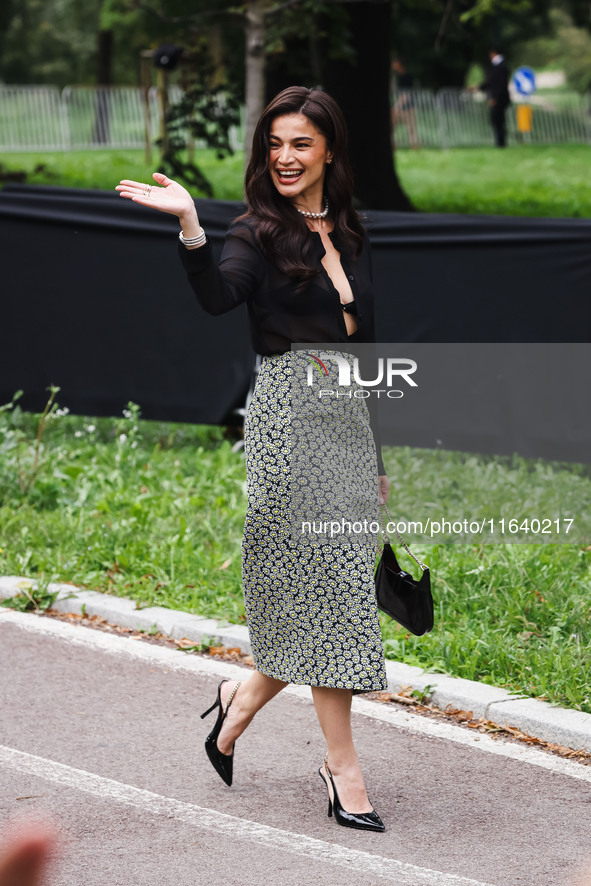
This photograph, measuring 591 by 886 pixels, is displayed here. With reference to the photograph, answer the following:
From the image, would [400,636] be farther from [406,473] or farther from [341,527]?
[406,473]

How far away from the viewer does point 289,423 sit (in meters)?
3.81

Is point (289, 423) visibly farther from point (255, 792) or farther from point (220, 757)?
point (255, 792)

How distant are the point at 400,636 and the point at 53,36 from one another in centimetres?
5919

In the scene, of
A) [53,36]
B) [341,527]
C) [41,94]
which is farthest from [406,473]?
[53,36]

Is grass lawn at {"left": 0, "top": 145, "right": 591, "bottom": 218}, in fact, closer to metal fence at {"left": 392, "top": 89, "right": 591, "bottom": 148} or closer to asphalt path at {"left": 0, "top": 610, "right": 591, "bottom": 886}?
metal fence at {"left": 392, "top": 89, "right": 591, "bottom": 148}

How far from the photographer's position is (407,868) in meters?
3.60

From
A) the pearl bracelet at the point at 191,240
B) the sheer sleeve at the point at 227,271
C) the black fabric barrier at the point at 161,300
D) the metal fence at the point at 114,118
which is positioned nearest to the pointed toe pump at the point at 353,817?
the sheer sleeve at the point at 227,271

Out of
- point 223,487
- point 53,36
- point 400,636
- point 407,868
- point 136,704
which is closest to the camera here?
point 407,868

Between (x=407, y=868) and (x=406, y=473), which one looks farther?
(x=406, y=473)

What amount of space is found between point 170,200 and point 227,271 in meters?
0.29

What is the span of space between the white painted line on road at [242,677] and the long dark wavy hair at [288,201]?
1843 mm

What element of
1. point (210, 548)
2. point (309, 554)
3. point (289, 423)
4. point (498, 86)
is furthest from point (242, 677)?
point (498, 86)

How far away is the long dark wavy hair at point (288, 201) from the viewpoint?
377 cm

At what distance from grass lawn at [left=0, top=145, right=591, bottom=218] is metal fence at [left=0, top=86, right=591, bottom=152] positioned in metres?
2.52
